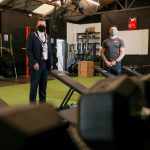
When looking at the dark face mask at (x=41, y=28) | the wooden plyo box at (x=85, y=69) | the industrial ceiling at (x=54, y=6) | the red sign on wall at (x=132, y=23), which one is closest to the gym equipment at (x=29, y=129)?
the dark face mask at (x=41, y=28)

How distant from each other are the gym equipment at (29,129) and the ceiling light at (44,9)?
36.5ft

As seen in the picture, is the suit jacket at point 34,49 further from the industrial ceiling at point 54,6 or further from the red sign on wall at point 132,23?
the red sign on wall at point 132,23

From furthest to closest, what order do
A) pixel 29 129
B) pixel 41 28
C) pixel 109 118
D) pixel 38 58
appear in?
1. pixel 41 28
2. pixel 38 58
3. pixel 109 118
4. pixel 29 129

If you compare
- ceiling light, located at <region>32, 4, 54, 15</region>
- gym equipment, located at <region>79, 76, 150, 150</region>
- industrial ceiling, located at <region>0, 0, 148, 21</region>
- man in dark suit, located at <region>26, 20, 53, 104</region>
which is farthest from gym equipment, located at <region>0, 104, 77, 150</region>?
ceiling light, located at <region>32, 4, 54, 15</region>

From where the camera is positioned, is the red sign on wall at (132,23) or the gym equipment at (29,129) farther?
the red sign on wall at (132,23)

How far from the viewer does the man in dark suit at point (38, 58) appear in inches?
163

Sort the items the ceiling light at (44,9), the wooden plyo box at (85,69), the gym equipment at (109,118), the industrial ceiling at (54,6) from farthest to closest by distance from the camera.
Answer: the ceiling light at (44,9) < the wooden plyo box at (85,69) < the industrial ceiling at (54,6) < the gym equipment at (109,118)

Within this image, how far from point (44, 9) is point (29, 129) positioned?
454 inches

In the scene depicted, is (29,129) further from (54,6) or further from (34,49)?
(54,6)

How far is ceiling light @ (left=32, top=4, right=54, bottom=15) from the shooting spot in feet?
37.0

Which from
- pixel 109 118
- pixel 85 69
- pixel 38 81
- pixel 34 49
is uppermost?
pixel 34 49

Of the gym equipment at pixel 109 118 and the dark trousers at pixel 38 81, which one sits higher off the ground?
the gym equipment at pixel 109 118

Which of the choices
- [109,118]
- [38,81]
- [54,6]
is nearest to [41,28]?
[38,81]

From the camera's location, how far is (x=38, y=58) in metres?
4.15
